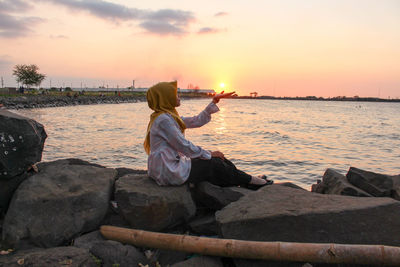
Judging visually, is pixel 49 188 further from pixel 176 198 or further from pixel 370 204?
pixel 370 204

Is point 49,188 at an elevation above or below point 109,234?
above

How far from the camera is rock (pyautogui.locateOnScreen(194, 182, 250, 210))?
180 inches

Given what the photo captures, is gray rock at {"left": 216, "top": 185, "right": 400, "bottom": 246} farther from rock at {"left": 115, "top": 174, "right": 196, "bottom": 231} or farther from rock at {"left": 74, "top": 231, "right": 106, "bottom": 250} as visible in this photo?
rock at {"left": 74, "top": 231, "right": 106, "bottom": 250}

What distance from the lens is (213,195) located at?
457 centimetres

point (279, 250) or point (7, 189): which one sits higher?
point (7, 189)

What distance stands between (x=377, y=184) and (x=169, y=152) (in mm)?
3219

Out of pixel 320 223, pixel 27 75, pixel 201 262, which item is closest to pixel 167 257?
pixel 201 262

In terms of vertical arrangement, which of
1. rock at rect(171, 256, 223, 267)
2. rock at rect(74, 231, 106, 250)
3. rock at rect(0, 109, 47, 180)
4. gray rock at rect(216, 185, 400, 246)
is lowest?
rock at rect(74, 231, 106, 250)

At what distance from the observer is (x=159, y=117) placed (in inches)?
171

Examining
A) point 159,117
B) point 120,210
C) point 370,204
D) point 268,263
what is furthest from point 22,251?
point 370,204

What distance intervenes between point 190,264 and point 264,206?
1.08 m

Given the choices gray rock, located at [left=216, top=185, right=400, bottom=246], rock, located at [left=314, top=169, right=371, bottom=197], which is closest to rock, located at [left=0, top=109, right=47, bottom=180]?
gray rock, located at [left=216, top=185, right=400, bottom=246]

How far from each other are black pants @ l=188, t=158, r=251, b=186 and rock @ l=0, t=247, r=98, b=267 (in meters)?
1.72

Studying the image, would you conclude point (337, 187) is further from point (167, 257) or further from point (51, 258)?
point (51, 258)
